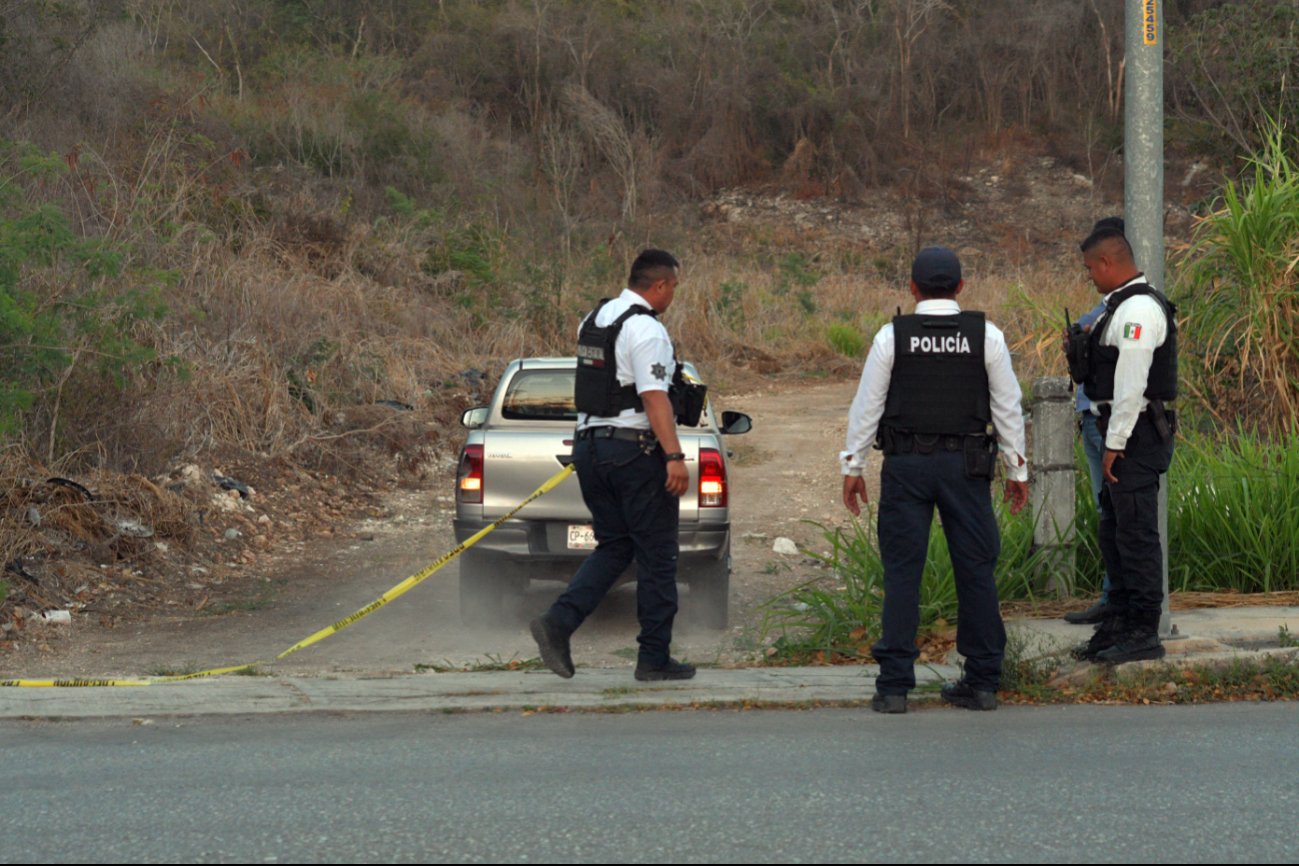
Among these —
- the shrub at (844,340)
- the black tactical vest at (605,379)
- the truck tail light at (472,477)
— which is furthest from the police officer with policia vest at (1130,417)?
the shrub at (844,340)

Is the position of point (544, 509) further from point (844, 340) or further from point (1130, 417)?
point (844, 340)

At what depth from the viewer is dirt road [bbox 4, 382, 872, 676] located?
22.0 ft

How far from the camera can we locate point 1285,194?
830cm

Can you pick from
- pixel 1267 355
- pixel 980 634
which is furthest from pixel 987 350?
pixel 1267 355

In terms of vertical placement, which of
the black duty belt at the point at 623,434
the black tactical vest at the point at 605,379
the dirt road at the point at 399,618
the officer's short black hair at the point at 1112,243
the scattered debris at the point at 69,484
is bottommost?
the dirt road at the point at 399,618

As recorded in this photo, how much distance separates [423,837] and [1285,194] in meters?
7.25

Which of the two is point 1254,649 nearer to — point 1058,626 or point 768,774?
point 1058,626

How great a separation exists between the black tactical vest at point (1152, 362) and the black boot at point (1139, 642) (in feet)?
3.23

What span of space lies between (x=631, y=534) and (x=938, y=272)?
175 cm

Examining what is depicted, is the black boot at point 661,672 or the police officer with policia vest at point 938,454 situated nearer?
the police officer with policia vest at point 938,454

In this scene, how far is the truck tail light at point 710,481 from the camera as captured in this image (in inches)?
283

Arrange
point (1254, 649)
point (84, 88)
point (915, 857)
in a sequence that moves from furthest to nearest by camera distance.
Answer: point (84, 88) < point (1254, 649) < point (915, 857)

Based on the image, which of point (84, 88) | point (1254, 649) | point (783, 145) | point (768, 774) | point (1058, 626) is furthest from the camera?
point (783, 145)

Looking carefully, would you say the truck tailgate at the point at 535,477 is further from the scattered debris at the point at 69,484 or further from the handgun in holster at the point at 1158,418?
the scattered debris at the point at 69,484
